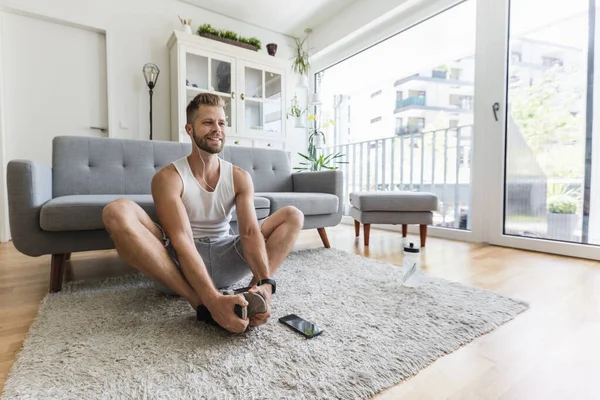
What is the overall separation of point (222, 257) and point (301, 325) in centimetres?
39

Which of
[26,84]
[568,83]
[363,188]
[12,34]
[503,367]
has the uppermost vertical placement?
[12,34]

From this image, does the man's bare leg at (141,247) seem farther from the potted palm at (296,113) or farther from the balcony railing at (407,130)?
the balcony railing at (407,130)

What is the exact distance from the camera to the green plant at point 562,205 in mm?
2057

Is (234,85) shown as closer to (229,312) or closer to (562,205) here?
(229,312)

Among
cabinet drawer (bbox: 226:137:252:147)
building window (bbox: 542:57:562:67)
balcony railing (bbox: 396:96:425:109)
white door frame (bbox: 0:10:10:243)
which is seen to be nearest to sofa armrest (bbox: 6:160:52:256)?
white door frame (bbox: 0:10:10:243)

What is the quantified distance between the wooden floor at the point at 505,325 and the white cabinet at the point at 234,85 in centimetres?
167

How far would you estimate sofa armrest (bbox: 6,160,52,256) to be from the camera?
1208 mm

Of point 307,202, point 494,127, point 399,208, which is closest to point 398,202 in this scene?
point 399,208

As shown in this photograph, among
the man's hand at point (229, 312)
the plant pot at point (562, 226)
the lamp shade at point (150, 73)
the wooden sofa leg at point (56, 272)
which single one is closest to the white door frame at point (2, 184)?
the lamp shade at point (150, 73)

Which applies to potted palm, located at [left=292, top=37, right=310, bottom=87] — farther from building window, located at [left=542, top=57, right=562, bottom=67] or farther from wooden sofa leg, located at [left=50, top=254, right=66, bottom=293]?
wooden sofa leg, located at [left=50, top=254, right=66, bottom=293]

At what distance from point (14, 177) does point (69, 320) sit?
0.65 meters

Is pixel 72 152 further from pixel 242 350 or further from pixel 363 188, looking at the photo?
pixel 363 188

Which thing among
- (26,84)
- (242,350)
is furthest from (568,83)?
(26,84)

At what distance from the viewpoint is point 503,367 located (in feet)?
2.57
